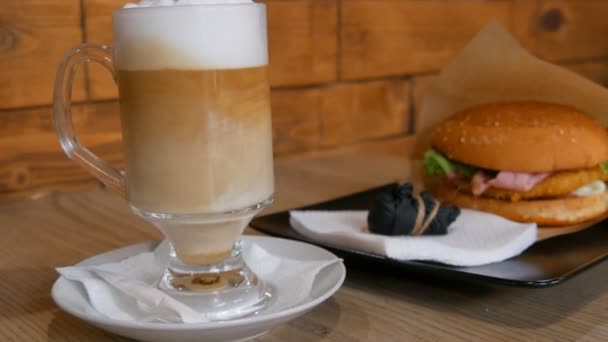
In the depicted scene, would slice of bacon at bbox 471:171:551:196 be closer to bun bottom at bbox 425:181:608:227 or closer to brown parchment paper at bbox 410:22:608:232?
bun bottom at bbox 425:181:608:227

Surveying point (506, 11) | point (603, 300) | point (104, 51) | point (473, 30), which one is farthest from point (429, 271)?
point (506, 11)

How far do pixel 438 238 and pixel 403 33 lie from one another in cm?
127

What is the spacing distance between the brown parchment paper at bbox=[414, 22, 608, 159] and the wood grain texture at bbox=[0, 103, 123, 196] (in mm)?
677

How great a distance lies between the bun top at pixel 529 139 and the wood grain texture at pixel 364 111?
669 mm

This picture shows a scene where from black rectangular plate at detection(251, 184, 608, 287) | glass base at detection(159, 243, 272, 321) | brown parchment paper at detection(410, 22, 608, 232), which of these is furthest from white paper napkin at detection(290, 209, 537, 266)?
brown parchment paper at detection(410, 22, 608, 232)

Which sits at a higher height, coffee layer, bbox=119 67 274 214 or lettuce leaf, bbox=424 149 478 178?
coffee layer, bbox=119 67 274 214

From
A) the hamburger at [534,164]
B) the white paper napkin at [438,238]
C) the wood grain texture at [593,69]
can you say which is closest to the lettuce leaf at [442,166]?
the hamburger at [534,164]

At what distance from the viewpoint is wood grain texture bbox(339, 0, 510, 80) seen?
1.96 m

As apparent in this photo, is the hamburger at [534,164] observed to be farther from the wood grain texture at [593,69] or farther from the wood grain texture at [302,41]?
the wood grain texture at [593,69]

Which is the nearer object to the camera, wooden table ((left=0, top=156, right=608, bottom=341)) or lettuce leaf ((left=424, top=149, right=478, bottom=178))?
wooden table ((left=0, top=156, right=608, bottom=341))

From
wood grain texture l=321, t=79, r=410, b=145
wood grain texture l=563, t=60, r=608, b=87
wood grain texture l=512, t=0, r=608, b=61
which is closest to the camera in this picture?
wood grain texture l=321, t=79, r=410, b=145

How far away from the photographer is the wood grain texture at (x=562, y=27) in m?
2.52

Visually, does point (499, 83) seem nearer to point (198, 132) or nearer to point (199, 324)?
point (198, 132)

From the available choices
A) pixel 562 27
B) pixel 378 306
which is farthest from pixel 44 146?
pixel 562 27
